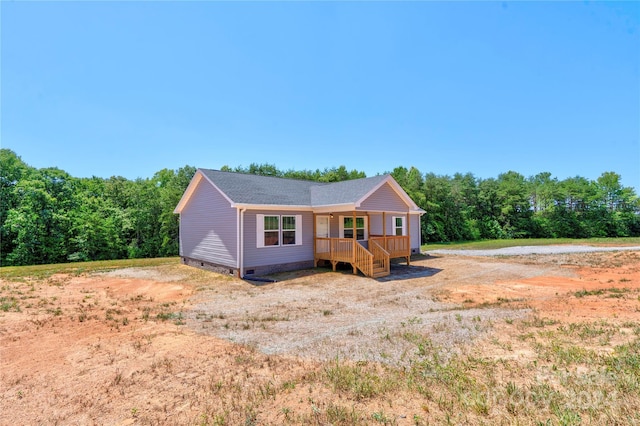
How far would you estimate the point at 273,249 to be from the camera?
41.8ft

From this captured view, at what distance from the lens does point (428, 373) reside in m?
3.83

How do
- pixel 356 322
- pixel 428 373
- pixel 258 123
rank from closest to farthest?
pixel 428 373 → pixel 356 322 → pixel 258 123

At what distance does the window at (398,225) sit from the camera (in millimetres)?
18406

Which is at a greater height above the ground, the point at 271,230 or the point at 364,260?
the point at 271,230

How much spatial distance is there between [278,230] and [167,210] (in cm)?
1992

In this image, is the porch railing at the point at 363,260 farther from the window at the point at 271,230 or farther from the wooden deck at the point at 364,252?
the window at the point at 271,230

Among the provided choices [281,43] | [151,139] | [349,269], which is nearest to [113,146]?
[151,139]

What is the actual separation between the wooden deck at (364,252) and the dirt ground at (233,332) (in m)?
0.98

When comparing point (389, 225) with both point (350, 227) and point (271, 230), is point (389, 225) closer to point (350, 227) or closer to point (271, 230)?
point (350, 227)

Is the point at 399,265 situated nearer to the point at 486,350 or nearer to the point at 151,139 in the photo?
the point at 486,350

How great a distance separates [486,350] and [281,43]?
44.2 feet

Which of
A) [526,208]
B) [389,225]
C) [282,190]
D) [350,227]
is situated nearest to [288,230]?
[282,190]

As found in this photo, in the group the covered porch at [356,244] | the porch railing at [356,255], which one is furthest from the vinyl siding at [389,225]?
the porch railing at [356,255]

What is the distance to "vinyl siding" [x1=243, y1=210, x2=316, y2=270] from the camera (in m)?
12.0
